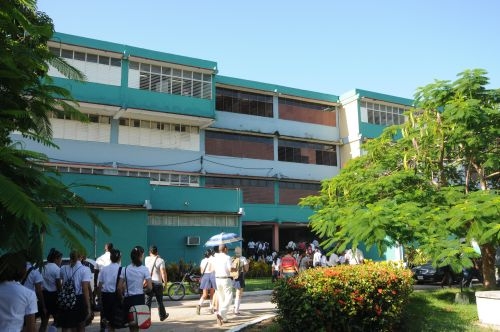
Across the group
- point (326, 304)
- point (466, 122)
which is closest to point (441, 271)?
point (466, 122)

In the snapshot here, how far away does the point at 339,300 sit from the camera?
714 cm

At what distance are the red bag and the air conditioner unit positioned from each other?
17.2m

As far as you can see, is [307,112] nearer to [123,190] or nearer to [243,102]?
[243,102]

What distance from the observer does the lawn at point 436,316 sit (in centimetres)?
850

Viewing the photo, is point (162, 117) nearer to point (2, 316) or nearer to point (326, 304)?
point (326, 304)

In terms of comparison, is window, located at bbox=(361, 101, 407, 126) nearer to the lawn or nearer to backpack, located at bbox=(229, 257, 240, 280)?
the lawn

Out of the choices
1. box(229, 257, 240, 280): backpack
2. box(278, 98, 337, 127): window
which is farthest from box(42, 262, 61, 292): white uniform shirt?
box(278, 98, 337, 127): window

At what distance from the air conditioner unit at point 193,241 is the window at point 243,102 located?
28.3 feet

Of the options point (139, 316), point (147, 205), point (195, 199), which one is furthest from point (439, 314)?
point (195, 199)

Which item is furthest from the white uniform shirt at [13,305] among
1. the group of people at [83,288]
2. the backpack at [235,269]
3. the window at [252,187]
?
the window at [252,187]

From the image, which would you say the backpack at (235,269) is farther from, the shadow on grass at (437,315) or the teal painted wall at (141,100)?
the teal painted wall at (141,100)

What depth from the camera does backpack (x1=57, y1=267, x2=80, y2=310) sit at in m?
7.04

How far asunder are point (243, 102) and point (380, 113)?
33.0ft

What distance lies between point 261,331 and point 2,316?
16.2 ft
